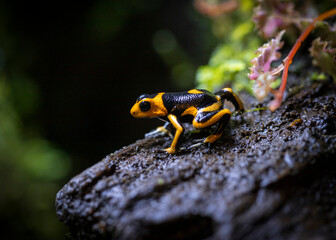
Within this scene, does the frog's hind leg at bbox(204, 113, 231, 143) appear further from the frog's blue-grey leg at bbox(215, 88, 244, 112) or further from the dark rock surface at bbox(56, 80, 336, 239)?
the frog's blue-grey leg at bbox(215, 88, 244, 112)

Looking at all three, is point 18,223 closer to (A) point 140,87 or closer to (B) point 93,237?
(A) point 140,87

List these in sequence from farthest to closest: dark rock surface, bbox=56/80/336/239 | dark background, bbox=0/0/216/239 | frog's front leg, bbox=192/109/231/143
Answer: dark background, bbox=0/0/216/239, frog's front leg, bbox=192/109/231/143, dark rock surface, bbox=56/80/336/239

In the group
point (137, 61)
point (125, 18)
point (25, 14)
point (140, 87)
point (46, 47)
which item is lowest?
point (140, 87)

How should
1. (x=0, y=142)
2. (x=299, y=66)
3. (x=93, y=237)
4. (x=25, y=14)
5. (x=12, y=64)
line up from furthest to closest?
1. (x=0, y=142)
2. (x=12, y=64)
3. (x=25, y=14)
4. (x=299, y=66)
5. (x=93, y=237)

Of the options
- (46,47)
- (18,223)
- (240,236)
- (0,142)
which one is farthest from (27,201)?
(240,236)

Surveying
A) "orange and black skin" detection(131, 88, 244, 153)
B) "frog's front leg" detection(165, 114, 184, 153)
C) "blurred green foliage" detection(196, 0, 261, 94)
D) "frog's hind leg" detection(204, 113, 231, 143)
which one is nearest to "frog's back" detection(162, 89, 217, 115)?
"orange and black skin" detection(131, 88, 244, 153)

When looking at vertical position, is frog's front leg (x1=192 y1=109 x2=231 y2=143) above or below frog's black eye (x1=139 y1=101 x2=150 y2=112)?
below
